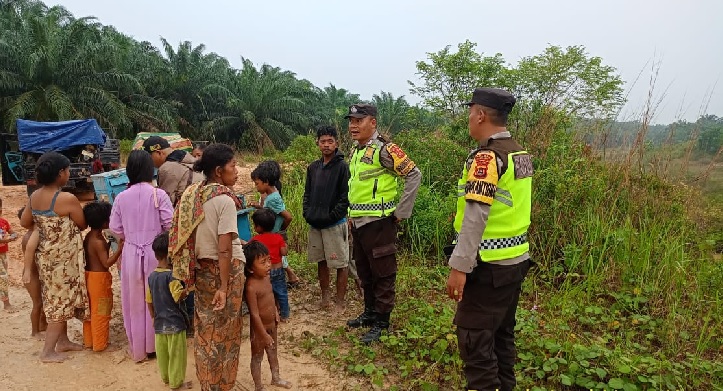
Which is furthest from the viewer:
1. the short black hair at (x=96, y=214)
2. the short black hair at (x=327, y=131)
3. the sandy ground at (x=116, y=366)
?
the short black hair at (x=327, y=131)

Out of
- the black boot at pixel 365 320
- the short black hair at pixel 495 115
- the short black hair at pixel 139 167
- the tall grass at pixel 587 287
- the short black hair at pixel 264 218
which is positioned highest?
the short black hair at pixel 495 115

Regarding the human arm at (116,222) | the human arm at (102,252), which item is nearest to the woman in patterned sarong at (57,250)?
the human arm at (102,252)

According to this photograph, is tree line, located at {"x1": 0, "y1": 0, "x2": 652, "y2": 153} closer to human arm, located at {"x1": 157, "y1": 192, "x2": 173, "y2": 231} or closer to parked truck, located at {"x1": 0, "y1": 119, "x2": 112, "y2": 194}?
parked truck, located at {"x1": 0, "y1": 119, "x2": 112, "y2": 194}

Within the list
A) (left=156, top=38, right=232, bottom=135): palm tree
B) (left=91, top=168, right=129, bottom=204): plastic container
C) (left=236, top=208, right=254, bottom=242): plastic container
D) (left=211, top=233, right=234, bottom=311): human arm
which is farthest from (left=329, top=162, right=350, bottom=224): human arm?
(left=156, top=38, right=232, bottom=135): palm tree

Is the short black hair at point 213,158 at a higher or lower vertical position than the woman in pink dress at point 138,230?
higher

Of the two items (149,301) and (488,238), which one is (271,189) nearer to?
(149,301)

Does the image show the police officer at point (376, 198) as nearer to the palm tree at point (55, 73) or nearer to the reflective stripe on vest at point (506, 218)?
the reflective stripe on vest at point (506, 218)

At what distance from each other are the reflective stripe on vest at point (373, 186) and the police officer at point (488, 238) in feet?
3.88

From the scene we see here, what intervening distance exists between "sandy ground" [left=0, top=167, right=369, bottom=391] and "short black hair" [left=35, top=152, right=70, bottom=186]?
4.52 feet

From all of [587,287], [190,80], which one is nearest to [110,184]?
[587,287]

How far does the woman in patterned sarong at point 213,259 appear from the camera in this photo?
2.61m

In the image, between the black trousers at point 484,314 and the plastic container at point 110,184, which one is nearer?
the black trousers at point 484,314

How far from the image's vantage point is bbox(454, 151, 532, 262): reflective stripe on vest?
236cm

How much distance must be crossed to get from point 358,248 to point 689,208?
152 inches
